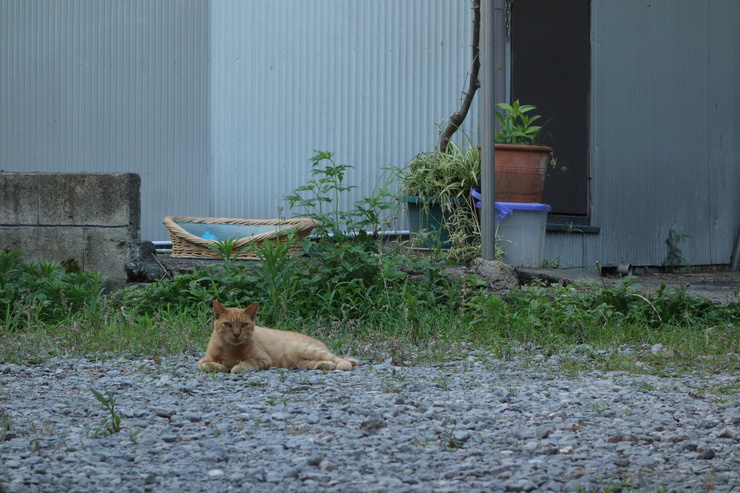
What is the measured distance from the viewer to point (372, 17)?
737 centimetres

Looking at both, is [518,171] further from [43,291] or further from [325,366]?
[43,291]

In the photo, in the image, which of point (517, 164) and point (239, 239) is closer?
point (239, 239)

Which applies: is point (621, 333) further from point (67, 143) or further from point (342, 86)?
point (67, 143)

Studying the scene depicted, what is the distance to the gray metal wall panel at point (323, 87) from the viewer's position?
729 centimetres

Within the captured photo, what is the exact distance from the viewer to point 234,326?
3.84m

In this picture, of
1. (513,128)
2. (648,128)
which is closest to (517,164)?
(513,128)

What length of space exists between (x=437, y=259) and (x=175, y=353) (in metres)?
2.17

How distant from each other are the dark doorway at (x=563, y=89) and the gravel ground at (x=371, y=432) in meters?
4.14

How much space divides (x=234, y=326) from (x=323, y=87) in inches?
158

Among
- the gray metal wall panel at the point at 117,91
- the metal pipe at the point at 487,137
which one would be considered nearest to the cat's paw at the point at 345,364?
the metal pipe at the point at 487,137

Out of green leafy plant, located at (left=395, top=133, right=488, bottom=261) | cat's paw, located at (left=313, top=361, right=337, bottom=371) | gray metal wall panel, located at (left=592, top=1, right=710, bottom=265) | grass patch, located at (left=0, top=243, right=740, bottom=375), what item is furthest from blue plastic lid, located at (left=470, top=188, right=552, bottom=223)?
cat's paw, located at (left=313, top=361, right=337, bottom=371)

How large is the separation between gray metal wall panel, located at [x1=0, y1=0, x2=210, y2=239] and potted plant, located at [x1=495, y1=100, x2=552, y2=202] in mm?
3260

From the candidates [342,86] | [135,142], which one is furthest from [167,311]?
[135,142]

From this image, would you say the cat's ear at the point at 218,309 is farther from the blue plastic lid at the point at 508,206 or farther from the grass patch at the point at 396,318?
the blue plastic lid at the point at 508,206
